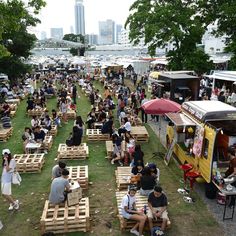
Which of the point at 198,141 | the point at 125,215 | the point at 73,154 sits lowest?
the point at 73,154

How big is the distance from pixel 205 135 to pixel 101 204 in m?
3.75

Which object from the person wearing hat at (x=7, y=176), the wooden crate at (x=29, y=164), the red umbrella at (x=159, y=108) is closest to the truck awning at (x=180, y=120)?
the red umbrella at (x=159, y=108)

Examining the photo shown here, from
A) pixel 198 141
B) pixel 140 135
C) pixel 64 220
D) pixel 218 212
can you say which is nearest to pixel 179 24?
pixel 140 135

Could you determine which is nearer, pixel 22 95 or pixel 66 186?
pixel 66 186

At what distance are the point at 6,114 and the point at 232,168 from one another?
1443cm

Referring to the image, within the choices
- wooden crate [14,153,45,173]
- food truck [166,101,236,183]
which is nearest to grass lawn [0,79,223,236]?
wooden crate [14,153,45,173]

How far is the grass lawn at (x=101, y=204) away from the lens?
8070mm

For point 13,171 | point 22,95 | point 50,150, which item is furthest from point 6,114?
point 13,171

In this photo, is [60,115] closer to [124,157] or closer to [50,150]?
[50,150]

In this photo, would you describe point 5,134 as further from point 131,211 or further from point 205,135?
point 205,135

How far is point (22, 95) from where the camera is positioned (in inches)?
1128

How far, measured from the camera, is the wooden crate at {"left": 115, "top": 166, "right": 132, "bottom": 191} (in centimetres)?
1015

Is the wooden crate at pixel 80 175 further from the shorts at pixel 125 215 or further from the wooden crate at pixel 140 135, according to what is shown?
the wooden crate at pixel 140 135

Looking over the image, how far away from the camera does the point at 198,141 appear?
10.2 m
